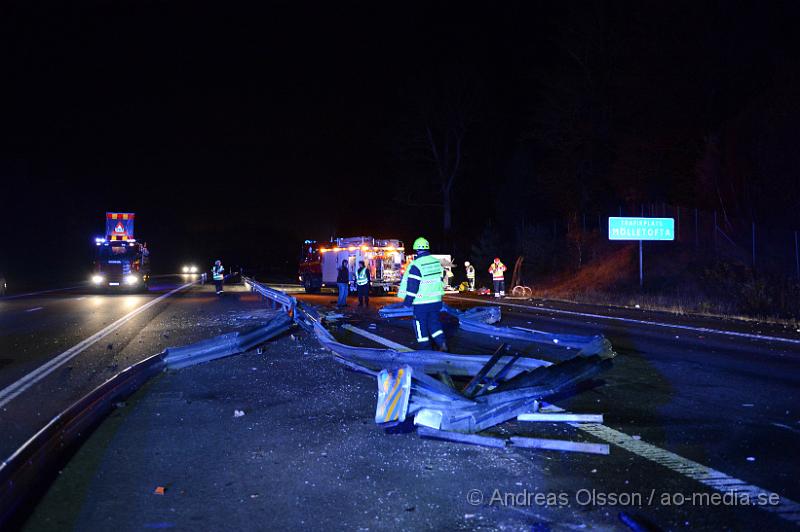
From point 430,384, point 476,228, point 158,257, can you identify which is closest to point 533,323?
point 430,384

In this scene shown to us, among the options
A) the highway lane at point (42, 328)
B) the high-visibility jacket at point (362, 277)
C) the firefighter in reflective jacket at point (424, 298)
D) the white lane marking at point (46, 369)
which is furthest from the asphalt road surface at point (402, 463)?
the high-visibility jacket at point (362, 277)

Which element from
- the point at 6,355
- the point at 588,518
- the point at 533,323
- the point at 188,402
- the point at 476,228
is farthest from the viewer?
the point at 476,228

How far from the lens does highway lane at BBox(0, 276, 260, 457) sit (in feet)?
24.5

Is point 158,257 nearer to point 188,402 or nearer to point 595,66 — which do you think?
point 595,66

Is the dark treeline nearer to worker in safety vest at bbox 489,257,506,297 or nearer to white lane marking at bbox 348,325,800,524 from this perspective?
worker in safety vest at bbox 489,257,506,297

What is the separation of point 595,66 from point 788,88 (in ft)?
38.4

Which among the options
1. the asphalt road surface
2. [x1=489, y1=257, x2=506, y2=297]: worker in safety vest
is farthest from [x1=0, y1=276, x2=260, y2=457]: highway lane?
[x1=489, y1=257, x2=506, y2=297]: worker in safety vest

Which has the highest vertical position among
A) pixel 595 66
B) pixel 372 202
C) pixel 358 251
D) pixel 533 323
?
pixel 595 66

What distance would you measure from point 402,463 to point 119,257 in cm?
3192

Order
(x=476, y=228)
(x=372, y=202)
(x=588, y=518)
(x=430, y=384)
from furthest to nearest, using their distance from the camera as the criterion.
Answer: (x=372, y=202), (x=476, y=228), (x=430, y=384), (x=588, y=518)

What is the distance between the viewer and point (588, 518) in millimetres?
4277

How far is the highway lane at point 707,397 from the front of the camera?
216 inches

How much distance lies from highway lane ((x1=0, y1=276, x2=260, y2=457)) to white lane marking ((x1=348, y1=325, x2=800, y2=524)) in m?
5.26

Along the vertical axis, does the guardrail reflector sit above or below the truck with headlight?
below
